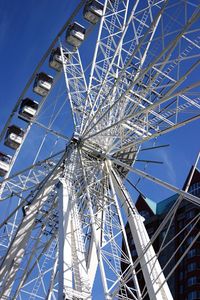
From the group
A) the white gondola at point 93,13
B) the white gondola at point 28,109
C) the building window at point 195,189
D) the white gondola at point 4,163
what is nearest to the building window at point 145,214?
the building window at point 195,189

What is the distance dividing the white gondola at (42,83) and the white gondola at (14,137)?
7.04 feet

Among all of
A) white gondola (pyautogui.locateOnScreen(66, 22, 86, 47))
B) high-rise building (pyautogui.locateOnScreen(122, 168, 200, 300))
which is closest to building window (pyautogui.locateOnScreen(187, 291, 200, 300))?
high-rise building (pyautogui.locateOnScreen(122, 168, 200, 300))

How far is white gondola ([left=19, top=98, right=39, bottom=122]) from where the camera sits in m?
26.2

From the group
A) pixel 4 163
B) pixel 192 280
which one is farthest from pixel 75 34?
pixel 192 280

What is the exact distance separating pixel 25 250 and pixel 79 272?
5656mm

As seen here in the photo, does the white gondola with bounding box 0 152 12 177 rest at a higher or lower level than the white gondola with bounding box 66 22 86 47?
lower

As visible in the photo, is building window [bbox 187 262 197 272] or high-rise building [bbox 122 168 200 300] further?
building window [bbox 187 262 197 272]

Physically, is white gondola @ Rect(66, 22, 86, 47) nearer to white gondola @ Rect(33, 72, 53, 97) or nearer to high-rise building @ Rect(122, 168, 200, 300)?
white gondola @ Rect(33, 72, 53, 97)

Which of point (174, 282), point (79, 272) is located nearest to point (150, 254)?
point (79, 272)

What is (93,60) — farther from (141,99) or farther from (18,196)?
(18,196)

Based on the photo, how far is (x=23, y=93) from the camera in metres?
26.3

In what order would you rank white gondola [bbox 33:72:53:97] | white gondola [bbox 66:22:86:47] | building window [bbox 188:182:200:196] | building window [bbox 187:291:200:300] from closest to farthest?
1. white gondola [bbox 66:22:86:47]
2. white gondola [bbox 33:72:53:97]
3. building window [bbox 187:291:200:300]
4. building window [bbox 188:182:200:196]

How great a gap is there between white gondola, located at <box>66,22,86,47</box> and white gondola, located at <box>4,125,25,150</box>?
500 cm

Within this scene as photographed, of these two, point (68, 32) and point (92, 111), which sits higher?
point (68, 32)
